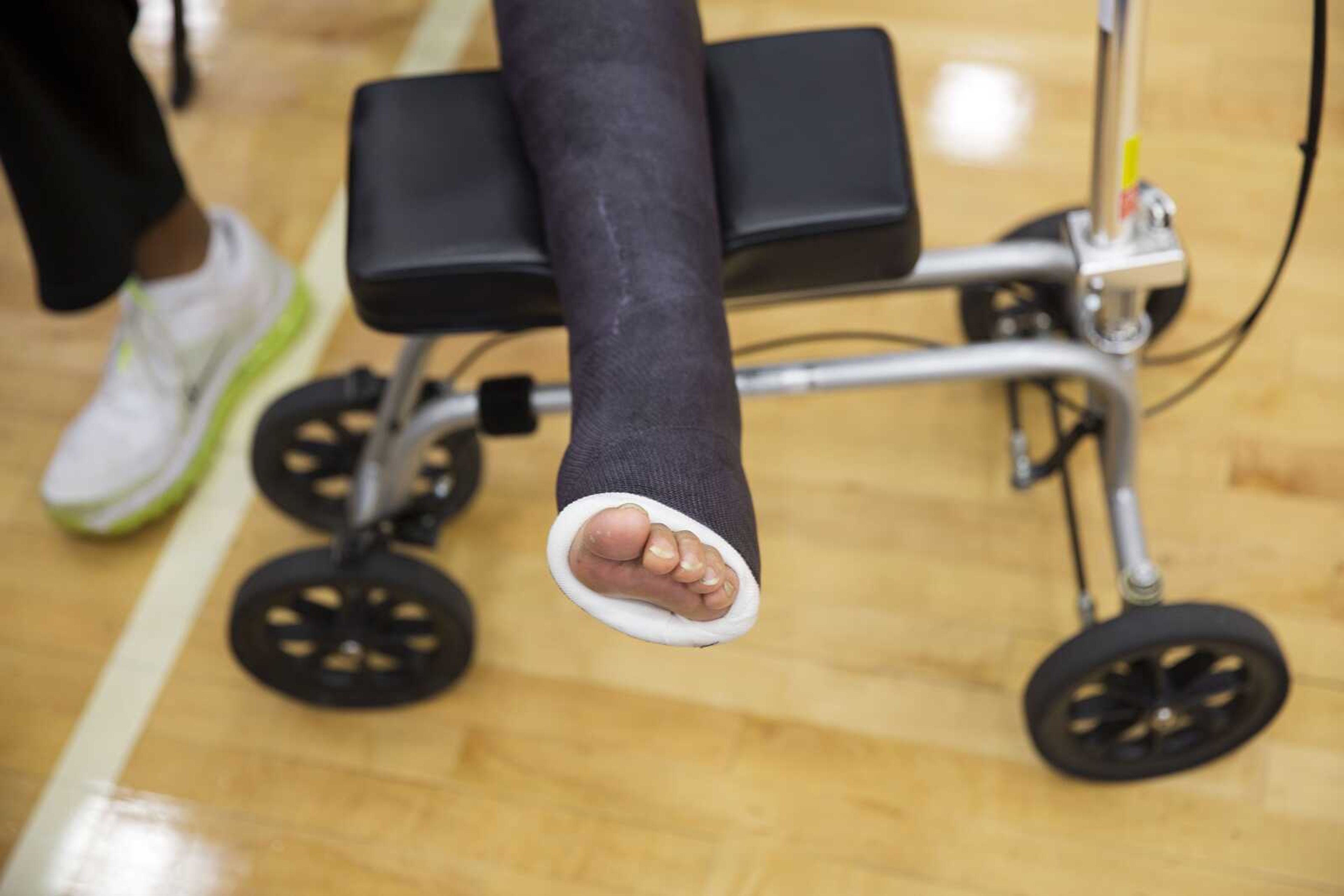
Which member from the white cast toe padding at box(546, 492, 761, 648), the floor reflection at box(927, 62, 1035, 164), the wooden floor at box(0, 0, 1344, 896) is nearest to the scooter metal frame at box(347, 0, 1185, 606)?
the wooden floor at box(0, 0, 1344, 896)

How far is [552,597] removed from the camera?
140 cm

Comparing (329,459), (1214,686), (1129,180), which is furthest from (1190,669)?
(329,459)

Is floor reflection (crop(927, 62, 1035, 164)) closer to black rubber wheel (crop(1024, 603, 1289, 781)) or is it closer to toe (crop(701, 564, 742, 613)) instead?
black rubber wheel (crop(1024, 603, 1289, 781))

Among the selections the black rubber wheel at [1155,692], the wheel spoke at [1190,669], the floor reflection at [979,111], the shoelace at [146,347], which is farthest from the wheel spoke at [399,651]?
the floor reflection at [979,111]

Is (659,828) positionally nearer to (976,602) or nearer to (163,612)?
(976,602)

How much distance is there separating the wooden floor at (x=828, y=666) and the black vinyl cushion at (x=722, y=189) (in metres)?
0.43

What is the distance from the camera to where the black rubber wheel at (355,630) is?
1.20m

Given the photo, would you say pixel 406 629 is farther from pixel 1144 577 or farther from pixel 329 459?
pixel 1144 577

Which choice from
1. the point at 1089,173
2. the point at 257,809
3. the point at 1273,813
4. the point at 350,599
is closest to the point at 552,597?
the point at 350,599

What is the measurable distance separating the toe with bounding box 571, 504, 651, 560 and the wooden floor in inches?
23.8

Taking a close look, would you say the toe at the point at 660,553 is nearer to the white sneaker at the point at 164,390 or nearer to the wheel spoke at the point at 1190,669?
the wheel spoke at the point at 1190,669

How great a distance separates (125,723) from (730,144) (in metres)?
0.82

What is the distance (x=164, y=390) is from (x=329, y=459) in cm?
23

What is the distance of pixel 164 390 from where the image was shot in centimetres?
147
